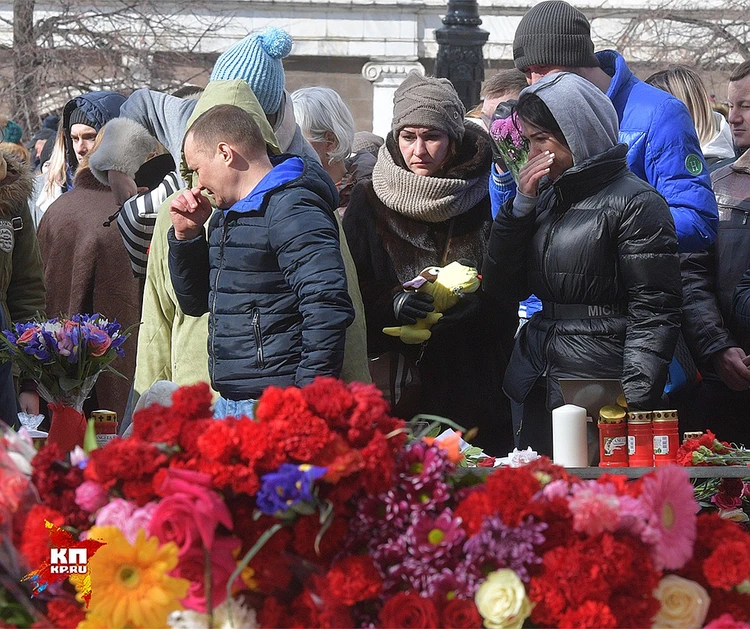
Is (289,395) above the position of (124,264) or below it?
below

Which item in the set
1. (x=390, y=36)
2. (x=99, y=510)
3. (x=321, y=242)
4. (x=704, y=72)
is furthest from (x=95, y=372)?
(x=390, y=36)

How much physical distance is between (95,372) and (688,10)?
64.5ft

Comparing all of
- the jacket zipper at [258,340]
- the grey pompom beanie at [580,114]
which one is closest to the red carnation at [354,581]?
the jacket zipper at [258,340]

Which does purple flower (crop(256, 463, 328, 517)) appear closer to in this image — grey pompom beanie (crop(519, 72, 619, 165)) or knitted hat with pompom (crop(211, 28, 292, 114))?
grey pompom beanie (crop(519, 72, 619, 165))

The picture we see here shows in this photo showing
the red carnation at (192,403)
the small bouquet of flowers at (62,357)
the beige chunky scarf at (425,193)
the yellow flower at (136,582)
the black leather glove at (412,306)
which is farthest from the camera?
the beige chunky scarf at (425,193)

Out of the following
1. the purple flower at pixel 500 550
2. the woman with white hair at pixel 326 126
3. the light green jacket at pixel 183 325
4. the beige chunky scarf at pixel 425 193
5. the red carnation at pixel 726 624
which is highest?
the woman with white hair at pixel 326 126

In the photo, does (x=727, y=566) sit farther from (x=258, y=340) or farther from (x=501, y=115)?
(x=501, y=115)

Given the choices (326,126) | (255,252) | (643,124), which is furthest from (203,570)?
(326,126)

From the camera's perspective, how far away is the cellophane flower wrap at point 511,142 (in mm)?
4523

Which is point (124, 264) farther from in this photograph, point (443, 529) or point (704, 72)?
point (704, 72)

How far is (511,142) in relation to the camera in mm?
4574

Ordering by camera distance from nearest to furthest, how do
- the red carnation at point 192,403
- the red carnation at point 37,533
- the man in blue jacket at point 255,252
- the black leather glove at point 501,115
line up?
the red carnation at point 37,533
the red carnation at point 192,403
the man in blue jacket at point 255,252
the black leather glove at point 501,115

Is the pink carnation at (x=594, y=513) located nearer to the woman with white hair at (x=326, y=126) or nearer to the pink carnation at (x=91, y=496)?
the pink carnation at (x=91, y=496)

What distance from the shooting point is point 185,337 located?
4.69 meters
